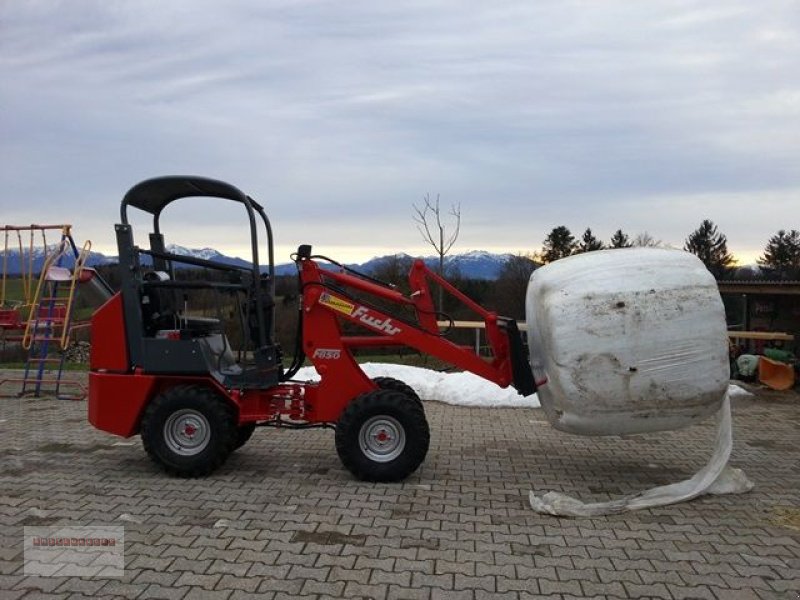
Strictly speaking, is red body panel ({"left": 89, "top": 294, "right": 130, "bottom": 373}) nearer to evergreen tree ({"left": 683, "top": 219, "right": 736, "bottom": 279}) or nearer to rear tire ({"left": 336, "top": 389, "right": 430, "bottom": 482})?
rear tire ({"left": 336, "top": 389, "right": 430, "bottom": 482})

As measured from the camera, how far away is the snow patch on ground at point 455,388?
10.5 m

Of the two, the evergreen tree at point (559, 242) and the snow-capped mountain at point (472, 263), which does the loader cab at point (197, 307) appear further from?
the evergreen tree at point (559, 242)

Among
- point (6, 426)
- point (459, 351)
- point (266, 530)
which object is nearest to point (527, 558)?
point (266, 530)

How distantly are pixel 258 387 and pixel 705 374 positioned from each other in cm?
Answer: 382

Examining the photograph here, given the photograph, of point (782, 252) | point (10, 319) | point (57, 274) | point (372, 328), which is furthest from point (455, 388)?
point (782, 252)

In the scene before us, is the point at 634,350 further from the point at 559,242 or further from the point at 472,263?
the point at 559,242

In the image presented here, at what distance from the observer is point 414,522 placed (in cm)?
519

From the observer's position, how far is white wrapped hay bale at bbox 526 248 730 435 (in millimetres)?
5434

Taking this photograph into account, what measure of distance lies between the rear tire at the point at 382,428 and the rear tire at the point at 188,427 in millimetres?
1070

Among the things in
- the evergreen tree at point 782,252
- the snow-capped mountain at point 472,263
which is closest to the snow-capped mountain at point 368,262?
the snow-capped mountain at point 472,263

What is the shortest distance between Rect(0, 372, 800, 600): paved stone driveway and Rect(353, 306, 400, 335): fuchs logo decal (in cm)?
137

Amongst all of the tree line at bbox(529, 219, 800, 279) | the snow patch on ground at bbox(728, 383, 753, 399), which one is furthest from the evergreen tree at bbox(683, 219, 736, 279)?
the snow patch on ground at bbox(728, 383, 753, 399)

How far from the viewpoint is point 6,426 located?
872cm

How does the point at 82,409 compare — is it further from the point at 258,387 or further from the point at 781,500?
the point at 781,500
